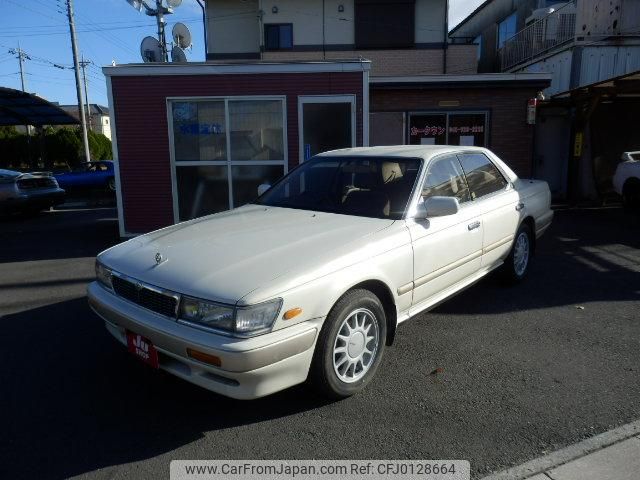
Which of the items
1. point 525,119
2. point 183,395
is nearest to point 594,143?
point 525,119

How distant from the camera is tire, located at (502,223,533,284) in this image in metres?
5.10

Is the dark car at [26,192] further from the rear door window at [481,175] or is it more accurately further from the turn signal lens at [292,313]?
the turn signal lens at [292,313]

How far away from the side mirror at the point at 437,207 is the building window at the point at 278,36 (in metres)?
16.4

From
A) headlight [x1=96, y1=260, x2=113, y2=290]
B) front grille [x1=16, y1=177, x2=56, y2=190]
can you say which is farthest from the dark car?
headlight [x1=96, y1=260, x2=113, y2=290]

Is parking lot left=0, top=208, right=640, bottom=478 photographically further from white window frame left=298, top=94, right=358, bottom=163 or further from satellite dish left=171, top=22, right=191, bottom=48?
satellite dish left=171, top=22, right=191, bottom=48

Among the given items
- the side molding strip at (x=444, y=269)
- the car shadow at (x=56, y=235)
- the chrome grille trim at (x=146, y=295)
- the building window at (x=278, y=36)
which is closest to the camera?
the chrome grille trim at (x=146, y=295)

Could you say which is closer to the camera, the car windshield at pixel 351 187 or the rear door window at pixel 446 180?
the car windshield at pixel 351 187

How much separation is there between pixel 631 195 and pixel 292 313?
10.9 m

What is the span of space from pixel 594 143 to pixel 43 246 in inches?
509

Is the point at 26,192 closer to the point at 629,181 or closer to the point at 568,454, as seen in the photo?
the point at 568,454

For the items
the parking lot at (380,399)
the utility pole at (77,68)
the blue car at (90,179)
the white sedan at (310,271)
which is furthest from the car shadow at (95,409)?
the utility pole at (77,68)

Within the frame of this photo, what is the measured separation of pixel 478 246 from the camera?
167 inches

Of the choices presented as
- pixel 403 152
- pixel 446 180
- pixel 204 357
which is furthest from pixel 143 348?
pixel 446 180

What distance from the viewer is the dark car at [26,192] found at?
438 inches
